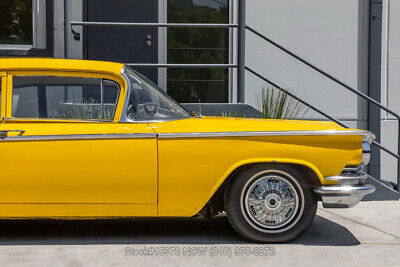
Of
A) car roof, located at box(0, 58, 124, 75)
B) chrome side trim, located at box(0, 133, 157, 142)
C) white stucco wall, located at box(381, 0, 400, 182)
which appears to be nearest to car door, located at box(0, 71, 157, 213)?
chrome side trim, located at box(0, 133, 157, 142)

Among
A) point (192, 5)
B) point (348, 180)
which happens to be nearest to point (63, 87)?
point (348, 180)

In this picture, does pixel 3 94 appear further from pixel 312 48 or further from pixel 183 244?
pixel 312 48

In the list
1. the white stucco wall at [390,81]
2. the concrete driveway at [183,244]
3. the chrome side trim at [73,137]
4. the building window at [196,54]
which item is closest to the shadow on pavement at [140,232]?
the concrete driveway at [183,244]

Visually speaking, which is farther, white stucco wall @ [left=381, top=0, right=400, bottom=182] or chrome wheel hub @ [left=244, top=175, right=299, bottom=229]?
white stucco wall @ [left=381, top=0, right=400, bottom=182]

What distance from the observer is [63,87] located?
5352mm

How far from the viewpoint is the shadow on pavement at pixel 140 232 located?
17.9 ft

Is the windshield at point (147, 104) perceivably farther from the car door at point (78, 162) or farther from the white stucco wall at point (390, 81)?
the white stucco wall at point (390, 81)

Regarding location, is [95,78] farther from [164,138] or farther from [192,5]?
[192,5]

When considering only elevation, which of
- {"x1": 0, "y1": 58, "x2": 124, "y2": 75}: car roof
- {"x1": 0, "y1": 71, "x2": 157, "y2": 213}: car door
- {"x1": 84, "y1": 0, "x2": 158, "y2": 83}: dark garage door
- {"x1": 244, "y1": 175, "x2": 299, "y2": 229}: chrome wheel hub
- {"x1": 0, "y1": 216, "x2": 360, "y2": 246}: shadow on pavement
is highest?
{"x1": 84, "y1": 0, "x2": 158, "y2": 83}: dark garage door

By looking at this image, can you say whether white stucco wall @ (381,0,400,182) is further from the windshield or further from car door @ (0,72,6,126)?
car door @ (0,72,6,126)

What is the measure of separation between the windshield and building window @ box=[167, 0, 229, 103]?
14.2 ft

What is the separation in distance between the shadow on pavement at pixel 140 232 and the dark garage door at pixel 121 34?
12.6ft

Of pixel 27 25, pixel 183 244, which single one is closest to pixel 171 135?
pixel 183 244

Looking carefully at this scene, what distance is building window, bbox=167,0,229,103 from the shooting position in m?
10.0
